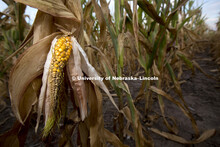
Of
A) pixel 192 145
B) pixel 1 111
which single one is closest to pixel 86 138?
pixel 192 145

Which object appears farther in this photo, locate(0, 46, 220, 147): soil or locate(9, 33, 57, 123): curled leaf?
locate(0, 46, 220, 147): soil

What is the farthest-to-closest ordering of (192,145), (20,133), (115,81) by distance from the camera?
(192,145) < (115,81) < (20,133)

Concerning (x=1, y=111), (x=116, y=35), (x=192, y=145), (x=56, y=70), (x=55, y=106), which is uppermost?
(x=116, y=35)

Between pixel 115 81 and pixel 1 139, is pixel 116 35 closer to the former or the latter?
pixel 115 81

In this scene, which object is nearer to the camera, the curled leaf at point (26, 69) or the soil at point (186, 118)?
the curled leaf at point (26, 69)

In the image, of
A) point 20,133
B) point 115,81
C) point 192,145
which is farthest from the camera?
point 192,145

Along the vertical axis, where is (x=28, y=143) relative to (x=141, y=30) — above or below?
below

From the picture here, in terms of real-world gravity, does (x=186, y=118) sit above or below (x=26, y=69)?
below

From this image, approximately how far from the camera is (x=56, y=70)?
1.31 feet

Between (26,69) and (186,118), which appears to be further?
(186,118)

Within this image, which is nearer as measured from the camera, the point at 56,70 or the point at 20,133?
the point at 56,70

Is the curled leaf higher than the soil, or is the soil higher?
the curled leaf

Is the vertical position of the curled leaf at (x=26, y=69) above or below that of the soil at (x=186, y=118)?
above

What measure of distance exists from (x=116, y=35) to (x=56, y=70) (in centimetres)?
37
